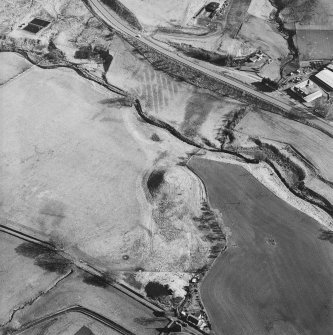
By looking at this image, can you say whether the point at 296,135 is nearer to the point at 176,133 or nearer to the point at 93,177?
the point at 176,133

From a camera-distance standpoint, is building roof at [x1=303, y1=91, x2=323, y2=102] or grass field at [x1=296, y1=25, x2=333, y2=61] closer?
building roof at [x1=303, y1=91, x2=323, y2=102]

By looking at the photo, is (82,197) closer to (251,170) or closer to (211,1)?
(251,170)

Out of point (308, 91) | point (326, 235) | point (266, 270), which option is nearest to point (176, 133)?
point (308, 91)

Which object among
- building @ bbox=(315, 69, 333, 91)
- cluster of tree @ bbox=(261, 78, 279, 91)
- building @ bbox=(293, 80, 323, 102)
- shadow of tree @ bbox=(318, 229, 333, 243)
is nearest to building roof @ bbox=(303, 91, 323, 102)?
building @ bbox=(293, 80, 323, 102)

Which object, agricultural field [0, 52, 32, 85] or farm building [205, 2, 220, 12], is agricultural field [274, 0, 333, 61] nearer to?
farm building [205, 2, 220, 12]

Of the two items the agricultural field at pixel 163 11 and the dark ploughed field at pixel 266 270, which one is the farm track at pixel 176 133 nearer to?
the dark ploughed field at pixel 266 270

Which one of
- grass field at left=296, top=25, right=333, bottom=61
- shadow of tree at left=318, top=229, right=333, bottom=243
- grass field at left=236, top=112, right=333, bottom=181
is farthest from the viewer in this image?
grass field at left=296, top=25, right=333, bottom=61
